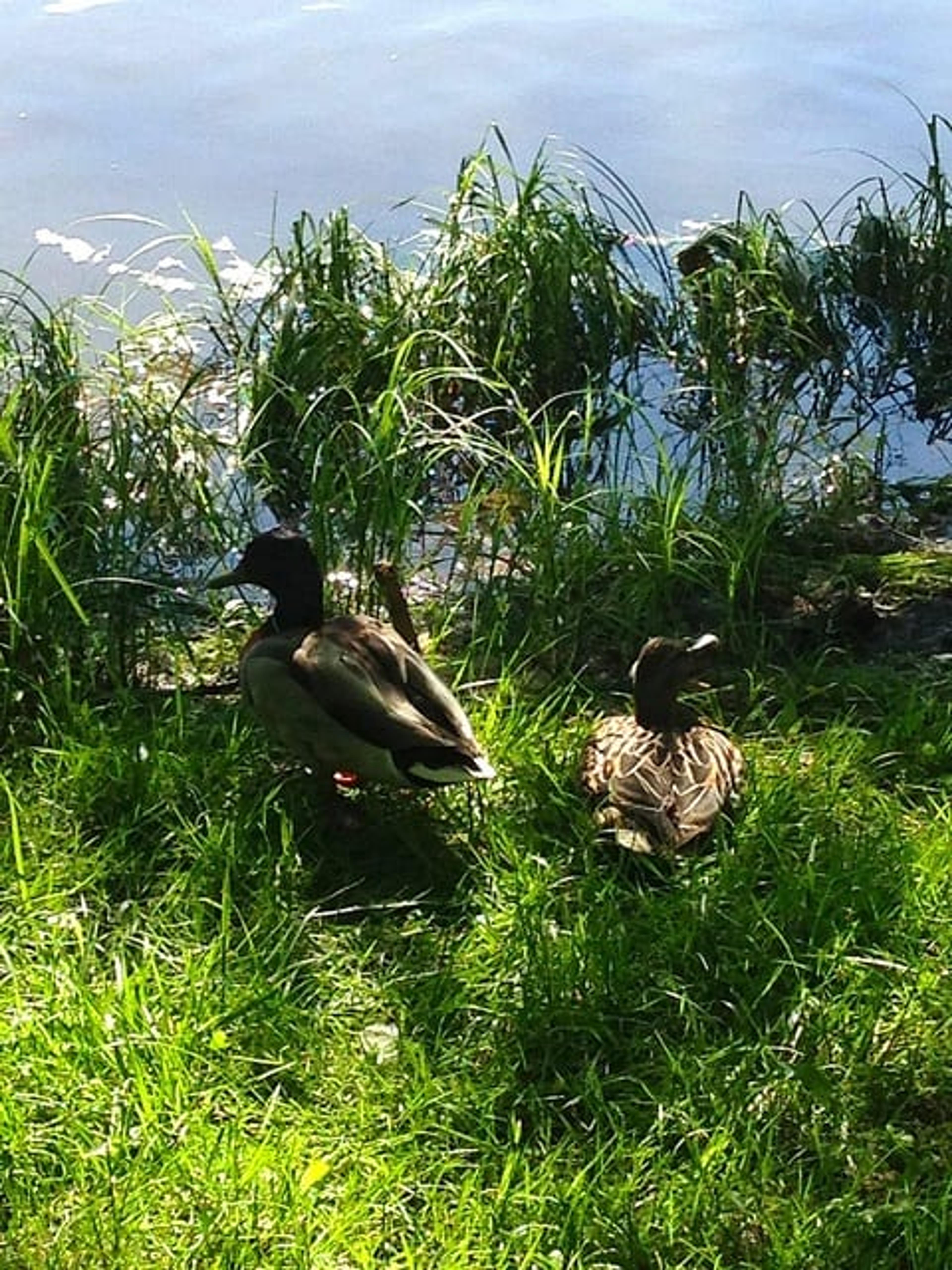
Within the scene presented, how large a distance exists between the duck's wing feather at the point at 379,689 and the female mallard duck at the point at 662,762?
0.31 meters

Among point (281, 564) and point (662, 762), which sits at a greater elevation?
point (281, 564)

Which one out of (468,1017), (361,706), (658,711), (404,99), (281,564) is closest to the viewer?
(468,1017)

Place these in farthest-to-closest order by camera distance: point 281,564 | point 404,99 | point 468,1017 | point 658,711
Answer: point 404,99 < point 281,564 < point 658,711 < point 468,1017

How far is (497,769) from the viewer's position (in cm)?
380

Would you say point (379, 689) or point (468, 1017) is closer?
point (468, 1017)

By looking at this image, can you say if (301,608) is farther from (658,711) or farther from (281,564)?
(658,711)

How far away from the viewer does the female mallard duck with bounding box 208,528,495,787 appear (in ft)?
11.3

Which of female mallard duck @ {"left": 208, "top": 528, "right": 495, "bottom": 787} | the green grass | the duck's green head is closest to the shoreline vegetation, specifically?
the green grass

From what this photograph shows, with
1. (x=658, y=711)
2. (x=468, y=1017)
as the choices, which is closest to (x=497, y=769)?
(x=658, y=711)

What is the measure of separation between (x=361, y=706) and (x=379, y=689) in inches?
2.7

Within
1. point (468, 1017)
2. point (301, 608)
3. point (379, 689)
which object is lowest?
point (468, 1017)

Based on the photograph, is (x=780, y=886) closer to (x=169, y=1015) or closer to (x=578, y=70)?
(x=169, y=1015)

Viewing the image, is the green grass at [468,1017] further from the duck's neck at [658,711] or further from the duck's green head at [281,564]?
the duck's green head at [281,564]

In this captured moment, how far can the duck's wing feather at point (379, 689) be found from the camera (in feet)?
11.3
